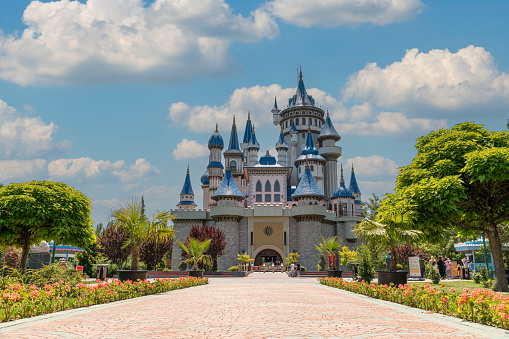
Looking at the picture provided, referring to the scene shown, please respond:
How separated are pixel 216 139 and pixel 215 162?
172 inches

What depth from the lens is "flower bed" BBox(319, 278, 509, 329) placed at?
7.61 meters

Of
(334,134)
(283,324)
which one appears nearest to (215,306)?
(283,324)

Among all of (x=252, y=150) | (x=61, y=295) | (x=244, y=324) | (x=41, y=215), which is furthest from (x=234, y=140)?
(x=244, y=324)

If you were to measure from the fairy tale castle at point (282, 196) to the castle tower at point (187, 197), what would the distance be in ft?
0.57

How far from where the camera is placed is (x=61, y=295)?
37.6 feet

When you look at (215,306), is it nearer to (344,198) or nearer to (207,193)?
(344,198)

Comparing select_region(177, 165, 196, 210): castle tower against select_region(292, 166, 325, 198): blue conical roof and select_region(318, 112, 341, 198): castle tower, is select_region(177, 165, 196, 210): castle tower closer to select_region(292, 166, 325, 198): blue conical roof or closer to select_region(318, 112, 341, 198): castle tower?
select_region(318, 112, 341, 198): castle tower

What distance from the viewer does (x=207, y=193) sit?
2889 inches

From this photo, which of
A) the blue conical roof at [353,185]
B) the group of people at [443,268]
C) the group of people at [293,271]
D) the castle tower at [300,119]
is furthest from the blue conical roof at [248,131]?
the group of people at [443,268]

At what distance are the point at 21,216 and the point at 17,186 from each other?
169 cm

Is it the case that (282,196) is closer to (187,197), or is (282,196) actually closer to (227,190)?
(227,190)


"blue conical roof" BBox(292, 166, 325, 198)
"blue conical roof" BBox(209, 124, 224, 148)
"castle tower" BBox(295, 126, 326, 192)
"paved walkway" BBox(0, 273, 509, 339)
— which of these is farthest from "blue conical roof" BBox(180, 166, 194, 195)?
"paved walkway" BBox(0, 273, 509, 339)

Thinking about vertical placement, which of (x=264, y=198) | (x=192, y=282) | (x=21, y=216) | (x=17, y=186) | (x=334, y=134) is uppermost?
(x=334, y=134)

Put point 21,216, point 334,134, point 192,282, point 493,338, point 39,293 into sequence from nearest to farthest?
1. point 493,338
2. point 39,293
3. point 21,216
4. point 192,282
5. point 334,134
